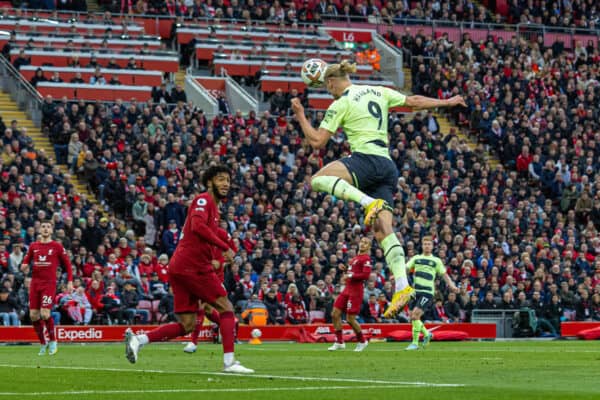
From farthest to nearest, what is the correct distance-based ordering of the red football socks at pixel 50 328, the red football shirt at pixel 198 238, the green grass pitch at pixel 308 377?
the red football socks at pixel 50 328
the red football shirt at pixel 198 238
the green grass pitch at pixel 308 377

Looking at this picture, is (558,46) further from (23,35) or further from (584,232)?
(23,35)

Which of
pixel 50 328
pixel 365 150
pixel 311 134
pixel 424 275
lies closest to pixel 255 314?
pixel 424 275

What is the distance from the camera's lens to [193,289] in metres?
13.8

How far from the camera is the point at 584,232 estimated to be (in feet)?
126

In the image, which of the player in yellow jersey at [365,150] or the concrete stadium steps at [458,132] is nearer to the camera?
the player in yellow jersey at [365,150]

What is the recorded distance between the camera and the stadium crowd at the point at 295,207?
3014cm

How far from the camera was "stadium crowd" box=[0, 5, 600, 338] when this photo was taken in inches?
1187

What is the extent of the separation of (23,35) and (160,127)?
331 inches

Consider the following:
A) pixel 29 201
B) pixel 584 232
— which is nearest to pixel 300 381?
pixel 29 201

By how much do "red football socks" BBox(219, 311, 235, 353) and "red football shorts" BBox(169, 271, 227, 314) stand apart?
0.72 feet

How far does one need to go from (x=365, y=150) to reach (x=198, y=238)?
2360 mm

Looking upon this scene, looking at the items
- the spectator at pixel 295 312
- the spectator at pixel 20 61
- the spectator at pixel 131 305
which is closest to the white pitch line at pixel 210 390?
the spectator at pixel 131 305

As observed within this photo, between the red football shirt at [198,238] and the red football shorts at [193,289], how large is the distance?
2.9 inches

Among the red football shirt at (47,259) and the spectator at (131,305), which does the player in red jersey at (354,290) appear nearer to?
the red football shirt at (47,259)
